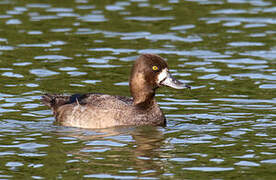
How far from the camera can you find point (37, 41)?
19.1 metres

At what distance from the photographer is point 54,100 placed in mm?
13891

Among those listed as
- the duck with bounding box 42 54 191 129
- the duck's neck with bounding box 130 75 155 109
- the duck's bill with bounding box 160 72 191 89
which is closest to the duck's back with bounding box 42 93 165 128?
the duck with bounding box 42 54 191 129

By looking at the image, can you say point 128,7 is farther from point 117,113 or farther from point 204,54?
point 117,113

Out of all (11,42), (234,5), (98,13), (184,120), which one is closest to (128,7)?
(98,13)

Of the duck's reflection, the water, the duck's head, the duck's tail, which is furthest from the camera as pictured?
the duck's tail

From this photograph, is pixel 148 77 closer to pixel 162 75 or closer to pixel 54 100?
pixel 162 75

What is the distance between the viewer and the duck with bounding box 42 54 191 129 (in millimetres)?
12898

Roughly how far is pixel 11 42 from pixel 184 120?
7.20m

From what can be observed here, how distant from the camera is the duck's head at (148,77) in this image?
13062 mm

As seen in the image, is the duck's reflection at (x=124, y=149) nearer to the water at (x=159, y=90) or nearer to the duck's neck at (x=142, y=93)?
the water at (x=159, y=90)

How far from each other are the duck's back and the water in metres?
0.26

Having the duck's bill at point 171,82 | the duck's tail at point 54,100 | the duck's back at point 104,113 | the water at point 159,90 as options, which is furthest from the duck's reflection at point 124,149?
the duck's tail at point 54,100

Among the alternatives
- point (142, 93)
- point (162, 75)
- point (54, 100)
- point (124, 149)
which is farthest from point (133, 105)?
point (124, 149)

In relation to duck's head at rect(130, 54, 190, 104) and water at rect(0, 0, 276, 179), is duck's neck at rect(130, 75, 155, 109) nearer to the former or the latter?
duck's head at rect(130, 54, 190, 104)
